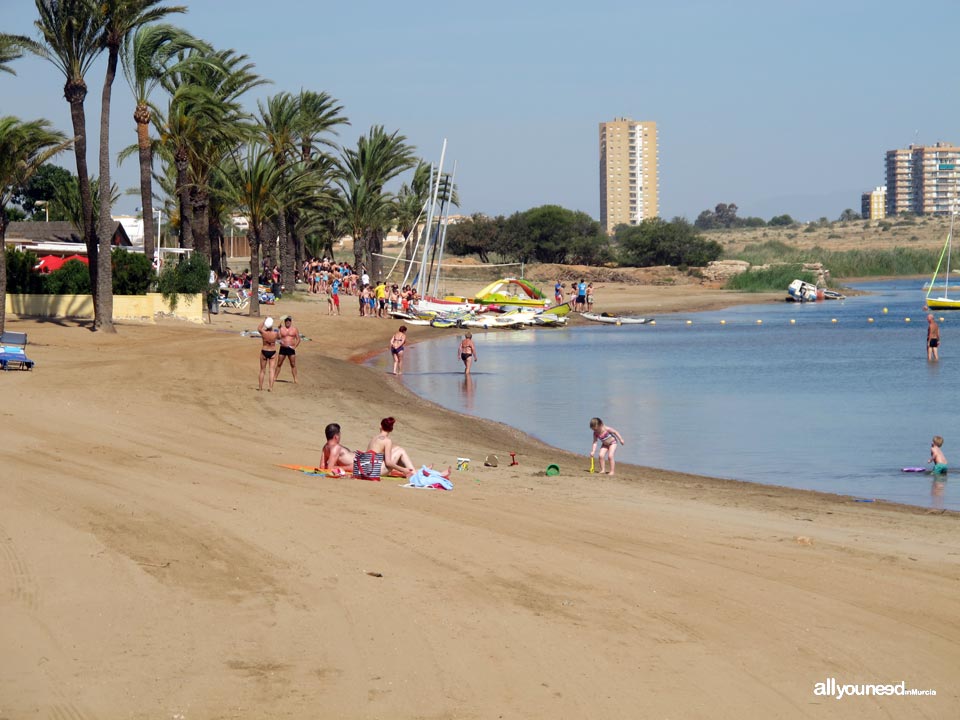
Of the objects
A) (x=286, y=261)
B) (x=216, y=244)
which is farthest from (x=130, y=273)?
(x=216, y=244)

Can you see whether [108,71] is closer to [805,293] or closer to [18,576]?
[18,576]

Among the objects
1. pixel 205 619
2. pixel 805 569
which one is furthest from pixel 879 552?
pixel 205 619

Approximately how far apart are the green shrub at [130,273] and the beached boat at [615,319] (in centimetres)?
2445

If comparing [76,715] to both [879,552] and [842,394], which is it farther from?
[842,394]

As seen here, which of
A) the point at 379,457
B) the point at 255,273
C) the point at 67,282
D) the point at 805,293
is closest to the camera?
the point at 379,457

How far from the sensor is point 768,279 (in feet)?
269

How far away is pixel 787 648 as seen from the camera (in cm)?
736

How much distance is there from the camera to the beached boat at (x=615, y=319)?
2083 inches

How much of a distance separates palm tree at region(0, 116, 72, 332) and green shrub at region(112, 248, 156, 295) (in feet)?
21.9

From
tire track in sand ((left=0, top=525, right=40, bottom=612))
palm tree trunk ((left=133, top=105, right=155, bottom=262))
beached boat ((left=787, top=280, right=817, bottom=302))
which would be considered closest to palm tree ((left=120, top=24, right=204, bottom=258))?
palm tree trunk ((left=133, top=105, right=155, bottom=262))

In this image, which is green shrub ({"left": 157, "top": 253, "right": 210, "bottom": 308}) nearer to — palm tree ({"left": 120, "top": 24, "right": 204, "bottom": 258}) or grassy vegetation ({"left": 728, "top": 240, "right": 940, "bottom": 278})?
palm tree ({"left": 120, "top": 24, "right": 204, "bottom": 258})

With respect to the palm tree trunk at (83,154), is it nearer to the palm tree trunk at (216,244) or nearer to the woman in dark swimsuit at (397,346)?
the woman in dark swimsuit at (397,346)

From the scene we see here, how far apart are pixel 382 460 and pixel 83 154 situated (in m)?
21.0

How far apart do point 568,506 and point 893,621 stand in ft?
15.0
